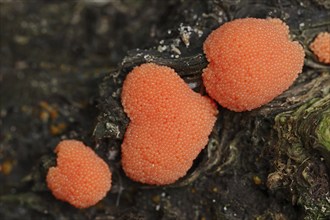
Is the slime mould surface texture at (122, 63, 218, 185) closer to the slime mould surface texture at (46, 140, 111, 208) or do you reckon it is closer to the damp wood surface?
the damp wood surface

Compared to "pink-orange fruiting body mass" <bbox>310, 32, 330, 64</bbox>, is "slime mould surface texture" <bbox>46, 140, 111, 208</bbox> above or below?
below

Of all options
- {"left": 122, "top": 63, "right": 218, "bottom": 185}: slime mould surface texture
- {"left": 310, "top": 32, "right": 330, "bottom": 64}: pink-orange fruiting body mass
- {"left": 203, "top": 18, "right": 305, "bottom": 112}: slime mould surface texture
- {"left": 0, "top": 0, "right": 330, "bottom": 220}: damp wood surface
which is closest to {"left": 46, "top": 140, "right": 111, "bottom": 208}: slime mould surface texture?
{"left": 0, "top": 0, "right": 330, "bottom": 220}: damp wood surface

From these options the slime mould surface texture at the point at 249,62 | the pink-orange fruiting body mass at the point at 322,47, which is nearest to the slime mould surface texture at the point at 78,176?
the slime mould surface texture at the point at 249,62

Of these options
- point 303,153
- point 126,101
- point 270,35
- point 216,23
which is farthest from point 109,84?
point 303,153

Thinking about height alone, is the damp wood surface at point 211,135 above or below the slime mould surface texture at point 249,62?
below

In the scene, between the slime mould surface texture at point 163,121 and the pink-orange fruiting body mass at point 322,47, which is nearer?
the slime mould surface texture at point 163,121

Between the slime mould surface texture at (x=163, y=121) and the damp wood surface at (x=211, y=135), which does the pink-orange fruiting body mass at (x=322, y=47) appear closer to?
the damp wood surface at (x=211, y=135)
